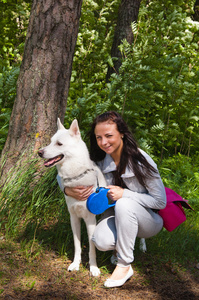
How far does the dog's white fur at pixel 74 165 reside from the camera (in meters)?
2.61

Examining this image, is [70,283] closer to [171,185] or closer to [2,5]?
[171,185]

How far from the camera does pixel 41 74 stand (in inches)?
143

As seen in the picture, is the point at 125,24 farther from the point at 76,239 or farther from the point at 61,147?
the point at 76,239

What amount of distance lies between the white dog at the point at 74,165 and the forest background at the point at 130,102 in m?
0.53

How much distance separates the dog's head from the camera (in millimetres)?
2562

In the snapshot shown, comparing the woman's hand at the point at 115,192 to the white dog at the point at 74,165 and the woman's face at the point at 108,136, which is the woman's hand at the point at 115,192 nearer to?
the white dog at the point at 74,165

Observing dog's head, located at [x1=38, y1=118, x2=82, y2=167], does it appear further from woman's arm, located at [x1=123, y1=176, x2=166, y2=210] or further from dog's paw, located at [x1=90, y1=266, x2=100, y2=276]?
dog's paw, located at [x1=90, y1=266, x2=100, y2=276]

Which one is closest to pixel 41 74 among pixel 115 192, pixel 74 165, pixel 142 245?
pixel 74 165

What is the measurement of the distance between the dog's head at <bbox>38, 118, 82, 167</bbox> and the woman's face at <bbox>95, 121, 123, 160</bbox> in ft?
0.65

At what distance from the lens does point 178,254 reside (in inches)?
139

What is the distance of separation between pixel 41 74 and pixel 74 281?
231cm

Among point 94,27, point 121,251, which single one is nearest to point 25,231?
point 121,251

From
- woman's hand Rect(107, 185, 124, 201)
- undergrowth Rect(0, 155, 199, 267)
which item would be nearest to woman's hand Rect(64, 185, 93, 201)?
woman's hand Rect(107, 185, 124, 201)

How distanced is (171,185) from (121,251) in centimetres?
262
